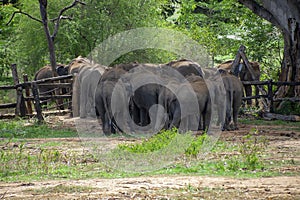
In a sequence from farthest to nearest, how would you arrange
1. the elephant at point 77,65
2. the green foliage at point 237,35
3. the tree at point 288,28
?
the green foliage at point 237,35 < the elephant at point 77,65 < the tree at point 288,28

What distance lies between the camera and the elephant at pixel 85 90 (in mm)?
20266

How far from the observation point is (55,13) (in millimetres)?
27828

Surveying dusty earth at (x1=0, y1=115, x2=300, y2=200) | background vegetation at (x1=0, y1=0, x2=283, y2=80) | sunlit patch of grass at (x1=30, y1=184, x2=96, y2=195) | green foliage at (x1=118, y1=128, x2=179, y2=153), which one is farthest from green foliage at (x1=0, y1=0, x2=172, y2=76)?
sunlit patch of grass at (x1=30, y1=184, x2=96, y2=195)

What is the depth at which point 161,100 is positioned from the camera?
1630cm

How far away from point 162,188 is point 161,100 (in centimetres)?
751

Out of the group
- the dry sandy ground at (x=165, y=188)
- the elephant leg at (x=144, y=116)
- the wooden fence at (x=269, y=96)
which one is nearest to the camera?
the dry sandy ground at (x=165, y=188)

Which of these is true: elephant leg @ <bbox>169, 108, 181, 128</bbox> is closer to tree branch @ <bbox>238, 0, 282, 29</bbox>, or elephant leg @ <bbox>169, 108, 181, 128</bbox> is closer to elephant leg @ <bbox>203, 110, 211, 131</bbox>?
elephant leg @ <bbox>203, 110, 211, 131</bbox>

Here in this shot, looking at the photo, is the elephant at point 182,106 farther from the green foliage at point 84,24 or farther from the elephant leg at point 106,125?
the green foliage at point 84,24

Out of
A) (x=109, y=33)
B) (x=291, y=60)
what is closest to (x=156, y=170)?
(x=291, y=60)

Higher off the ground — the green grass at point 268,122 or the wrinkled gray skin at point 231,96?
the wrinkled gray skin at point 231,96

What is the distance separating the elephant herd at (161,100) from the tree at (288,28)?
3.98 metres

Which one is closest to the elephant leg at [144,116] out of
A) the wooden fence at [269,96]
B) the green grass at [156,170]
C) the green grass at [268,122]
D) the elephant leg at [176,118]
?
the elephant leg at [176,118]

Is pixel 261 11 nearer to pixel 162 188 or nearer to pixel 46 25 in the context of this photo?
pixel 46 25

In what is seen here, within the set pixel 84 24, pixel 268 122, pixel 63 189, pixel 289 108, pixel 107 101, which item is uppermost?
pixel 84 24
